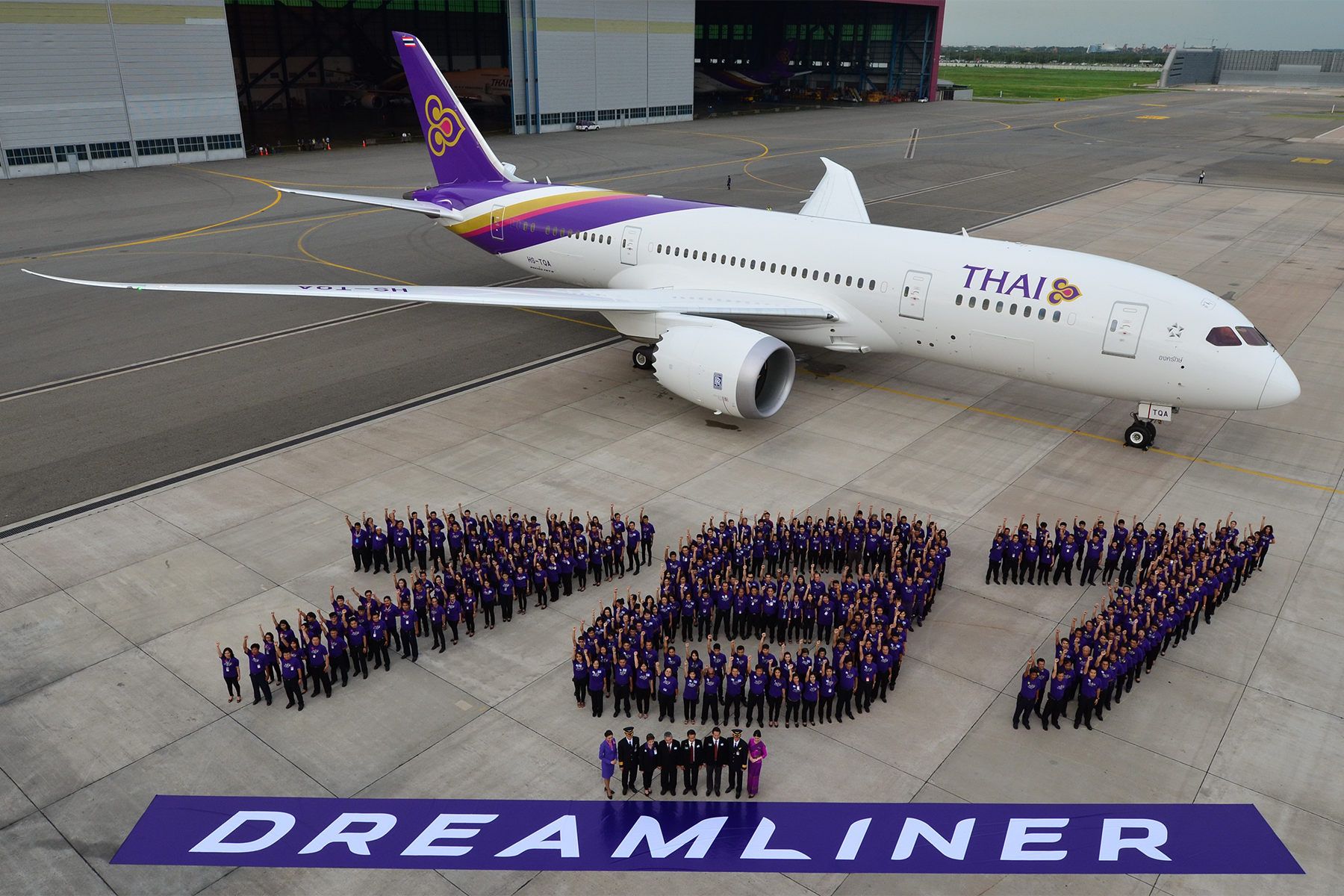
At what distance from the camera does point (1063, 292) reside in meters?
20.4

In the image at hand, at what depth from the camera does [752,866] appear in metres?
10.6

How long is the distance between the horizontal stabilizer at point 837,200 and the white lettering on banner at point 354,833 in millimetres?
25123

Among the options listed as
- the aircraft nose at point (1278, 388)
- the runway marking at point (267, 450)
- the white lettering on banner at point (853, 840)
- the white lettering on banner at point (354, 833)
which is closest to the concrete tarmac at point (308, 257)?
the runway marking at point (267, 450)

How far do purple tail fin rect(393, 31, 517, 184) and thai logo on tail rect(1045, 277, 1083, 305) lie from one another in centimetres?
1817

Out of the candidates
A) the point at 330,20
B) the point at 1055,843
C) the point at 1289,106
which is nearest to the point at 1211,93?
the point at 1289,106

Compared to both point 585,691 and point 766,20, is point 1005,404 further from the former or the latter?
point 766,20

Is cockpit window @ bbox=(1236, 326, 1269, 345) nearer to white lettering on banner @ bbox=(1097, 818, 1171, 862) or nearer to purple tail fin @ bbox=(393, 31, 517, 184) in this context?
white lettering on banner @ bbox=(1097, 818, 1171, 862)

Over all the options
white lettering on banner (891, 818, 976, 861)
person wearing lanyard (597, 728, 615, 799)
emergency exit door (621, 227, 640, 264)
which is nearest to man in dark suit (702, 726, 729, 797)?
person wearing lanyard (597, 728, 615, 799)

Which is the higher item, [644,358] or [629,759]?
[644,358]

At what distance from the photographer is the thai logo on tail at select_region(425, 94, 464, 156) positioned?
2975cm

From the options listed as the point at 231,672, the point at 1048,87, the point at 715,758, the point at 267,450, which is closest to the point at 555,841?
the point at 715,758

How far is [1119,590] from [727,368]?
955cm

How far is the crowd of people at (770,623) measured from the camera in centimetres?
1274

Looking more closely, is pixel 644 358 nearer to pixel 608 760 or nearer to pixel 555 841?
pixel 608 760
